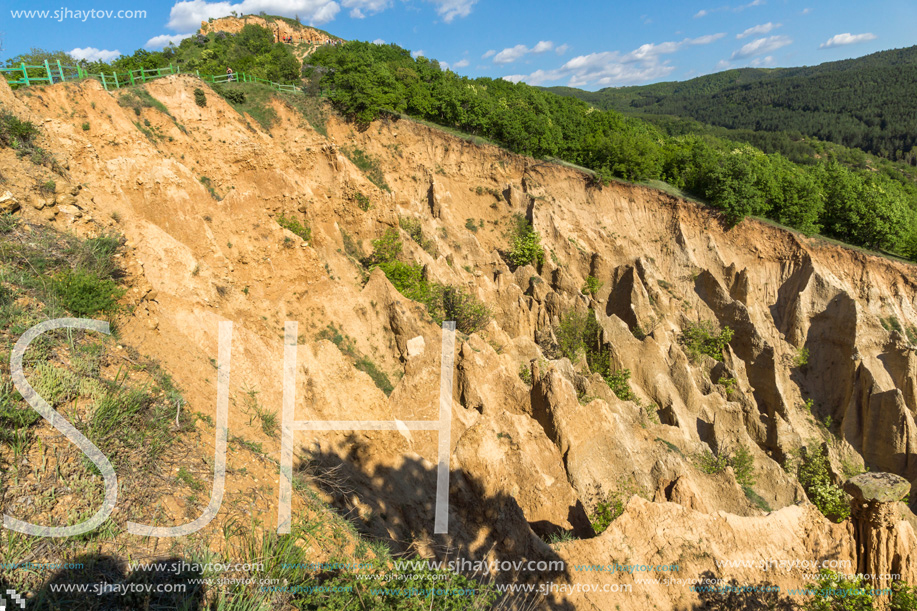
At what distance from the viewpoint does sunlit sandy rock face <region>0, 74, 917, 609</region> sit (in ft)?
37.8

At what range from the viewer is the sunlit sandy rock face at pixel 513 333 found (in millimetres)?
11516

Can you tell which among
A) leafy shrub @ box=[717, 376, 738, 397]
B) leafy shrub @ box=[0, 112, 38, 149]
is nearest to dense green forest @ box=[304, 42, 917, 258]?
leafy shrub @ box=[717, 376, 738, 397]

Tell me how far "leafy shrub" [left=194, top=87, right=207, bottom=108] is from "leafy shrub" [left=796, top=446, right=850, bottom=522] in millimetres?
32022

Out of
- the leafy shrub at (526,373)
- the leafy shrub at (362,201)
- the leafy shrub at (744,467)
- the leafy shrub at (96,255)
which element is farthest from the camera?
the leafy shrub at (362,201)

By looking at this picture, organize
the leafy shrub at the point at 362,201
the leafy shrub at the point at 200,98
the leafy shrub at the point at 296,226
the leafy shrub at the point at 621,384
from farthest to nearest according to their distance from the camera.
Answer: the leafy shrub at the point at 362,201 → the leafy shrub at the point at 200,98 → the leafy shrub at the point at 621,384 → the leafy shrub at the point at 296,226

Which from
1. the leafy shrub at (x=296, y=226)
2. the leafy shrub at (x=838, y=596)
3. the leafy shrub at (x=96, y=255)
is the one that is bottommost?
the leafy shrub at (x=838, y=596)

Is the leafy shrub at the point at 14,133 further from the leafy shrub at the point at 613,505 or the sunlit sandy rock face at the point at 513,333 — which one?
the leafy shrub at the point at 613,505

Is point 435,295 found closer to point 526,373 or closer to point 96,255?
point 526,373

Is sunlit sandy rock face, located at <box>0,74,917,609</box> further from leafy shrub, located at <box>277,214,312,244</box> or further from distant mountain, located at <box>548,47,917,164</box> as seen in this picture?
distant mountain, located at <box>548,47,917,164</box>

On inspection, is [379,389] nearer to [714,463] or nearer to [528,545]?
[528,545]

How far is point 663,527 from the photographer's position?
11.6 meters

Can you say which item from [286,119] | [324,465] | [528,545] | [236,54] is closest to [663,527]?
[528,545]

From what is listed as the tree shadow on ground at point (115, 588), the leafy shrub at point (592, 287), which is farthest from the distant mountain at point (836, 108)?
the tree shadow on ground at point (115, 588)

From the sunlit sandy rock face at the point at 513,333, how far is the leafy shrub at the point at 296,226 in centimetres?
32
